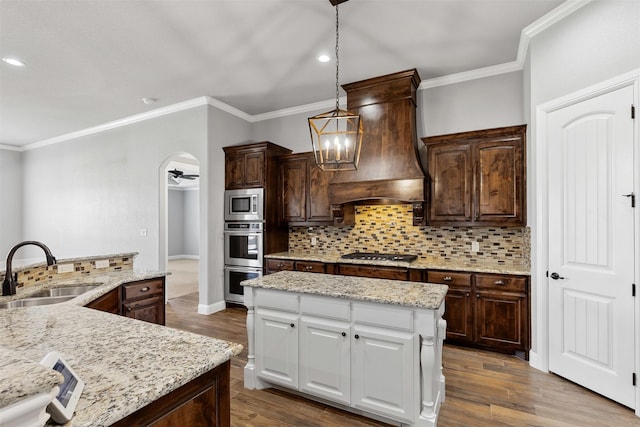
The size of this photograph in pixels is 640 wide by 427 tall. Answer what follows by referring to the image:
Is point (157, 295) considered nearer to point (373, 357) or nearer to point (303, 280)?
point (303, 280)

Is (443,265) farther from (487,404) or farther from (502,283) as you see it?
(487,404)

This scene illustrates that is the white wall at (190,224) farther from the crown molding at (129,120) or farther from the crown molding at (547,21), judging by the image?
the crown molding at (547,21)

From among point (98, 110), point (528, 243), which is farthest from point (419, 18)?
point (98, 110)

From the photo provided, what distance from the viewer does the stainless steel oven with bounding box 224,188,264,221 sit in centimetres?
466

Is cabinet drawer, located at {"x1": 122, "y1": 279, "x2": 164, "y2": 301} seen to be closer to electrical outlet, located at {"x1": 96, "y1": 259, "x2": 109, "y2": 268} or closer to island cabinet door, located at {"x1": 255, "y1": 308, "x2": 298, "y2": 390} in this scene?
electrical outlet, located at {"x1": 96, "y1": 259, "x2": 109, "y2": 268}

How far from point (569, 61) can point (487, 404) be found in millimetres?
2837

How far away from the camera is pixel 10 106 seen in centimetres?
492

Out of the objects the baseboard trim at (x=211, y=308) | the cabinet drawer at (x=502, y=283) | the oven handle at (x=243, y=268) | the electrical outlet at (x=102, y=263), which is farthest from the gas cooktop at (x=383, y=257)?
the electrical outlet at (x=102, y=263)

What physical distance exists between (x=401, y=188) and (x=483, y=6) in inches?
72.2

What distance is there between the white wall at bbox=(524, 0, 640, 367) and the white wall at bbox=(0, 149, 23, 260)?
Answer: 9684 mm

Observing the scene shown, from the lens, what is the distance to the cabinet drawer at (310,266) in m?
4.15

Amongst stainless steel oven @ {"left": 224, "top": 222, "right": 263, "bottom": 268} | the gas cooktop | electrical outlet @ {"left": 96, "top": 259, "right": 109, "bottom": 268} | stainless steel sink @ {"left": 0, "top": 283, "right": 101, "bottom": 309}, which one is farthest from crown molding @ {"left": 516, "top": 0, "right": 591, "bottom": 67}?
electrical outlet @ {"left": 96, "top": 259, "right": 109, "bottom": 268}

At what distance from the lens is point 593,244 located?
8.27 feet

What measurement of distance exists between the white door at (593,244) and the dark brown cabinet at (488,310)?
1.06 ft
